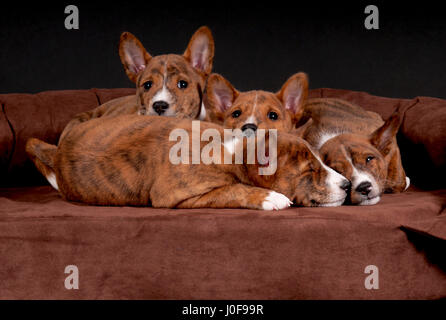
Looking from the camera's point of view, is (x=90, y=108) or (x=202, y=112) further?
(x=90, y=108)

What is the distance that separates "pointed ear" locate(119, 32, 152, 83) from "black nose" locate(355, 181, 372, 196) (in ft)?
6.00

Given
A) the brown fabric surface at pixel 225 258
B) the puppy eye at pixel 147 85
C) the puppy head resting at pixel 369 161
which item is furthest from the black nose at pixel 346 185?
the puppy eye at pixel 147 85

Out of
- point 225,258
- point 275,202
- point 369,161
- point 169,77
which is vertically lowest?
point 225,258

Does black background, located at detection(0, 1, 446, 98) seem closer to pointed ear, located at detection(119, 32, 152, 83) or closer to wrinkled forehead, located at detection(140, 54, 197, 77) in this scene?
pointed ear, located at detection(119, 32, 152, 83)

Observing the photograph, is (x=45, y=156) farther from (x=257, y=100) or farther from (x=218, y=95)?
(x=257, y=100)

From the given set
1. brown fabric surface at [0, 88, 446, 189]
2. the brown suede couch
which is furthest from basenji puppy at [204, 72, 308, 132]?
the brown suede couch

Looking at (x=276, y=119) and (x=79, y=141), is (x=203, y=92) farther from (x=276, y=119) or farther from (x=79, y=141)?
(x=79, y=141)

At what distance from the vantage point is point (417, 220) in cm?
262

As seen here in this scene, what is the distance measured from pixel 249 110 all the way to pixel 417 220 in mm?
1357

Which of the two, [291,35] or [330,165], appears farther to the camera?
[291,35]

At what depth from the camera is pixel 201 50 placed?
3.89 meters

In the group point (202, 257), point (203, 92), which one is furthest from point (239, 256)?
point (203, 92)

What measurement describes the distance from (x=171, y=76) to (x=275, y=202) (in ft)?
4.50

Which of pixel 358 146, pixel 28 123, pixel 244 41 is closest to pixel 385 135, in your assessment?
pixel 358 146
